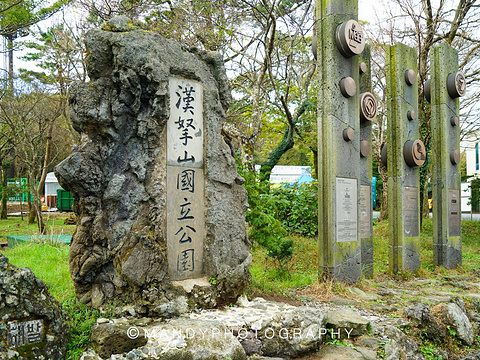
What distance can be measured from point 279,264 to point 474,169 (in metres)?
25.2

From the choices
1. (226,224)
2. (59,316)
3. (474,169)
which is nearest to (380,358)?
(226,224)

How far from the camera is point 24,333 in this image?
2.86m

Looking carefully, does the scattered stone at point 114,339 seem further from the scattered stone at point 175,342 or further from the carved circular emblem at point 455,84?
the carved circular emblem at point 455,84

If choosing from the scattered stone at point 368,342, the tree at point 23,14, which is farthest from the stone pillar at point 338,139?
the tree at point 23,14

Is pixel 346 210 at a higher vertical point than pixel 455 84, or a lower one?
lower

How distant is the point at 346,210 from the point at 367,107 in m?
2.08

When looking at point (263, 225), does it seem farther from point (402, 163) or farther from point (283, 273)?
point (402, 163)

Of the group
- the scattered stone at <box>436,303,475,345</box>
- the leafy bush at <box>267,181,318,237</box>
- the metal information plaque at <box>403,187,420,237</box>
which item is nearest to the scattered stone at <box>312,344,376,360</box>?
the scattered stone at <box>436,303,475,345</box>

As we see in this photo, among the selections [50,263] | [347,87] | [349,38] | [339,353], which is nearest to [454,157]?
[347,87]

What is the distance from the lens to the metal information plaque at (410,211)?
7039 millimetres

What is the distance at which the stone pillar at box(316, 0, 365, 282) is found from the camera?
5738mm

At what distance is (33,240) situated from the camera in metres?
8.68

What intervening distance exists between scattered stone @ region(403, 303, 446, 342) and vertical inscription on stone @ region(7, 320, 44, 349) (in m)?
3.63

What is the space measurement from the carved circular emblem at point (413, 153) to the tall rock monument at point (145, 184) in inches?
161
